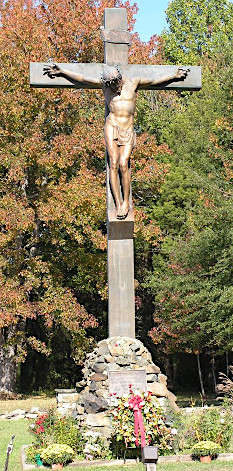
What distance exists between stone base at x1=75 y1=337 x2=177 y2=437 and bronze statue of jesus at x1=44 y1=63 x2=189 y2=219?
1.68 m

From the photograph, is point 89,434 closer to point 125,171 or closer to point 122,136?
point 125,171

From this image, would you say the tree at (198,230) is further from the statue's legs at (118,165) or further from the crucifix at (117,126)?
the statue's legs at (118,165)

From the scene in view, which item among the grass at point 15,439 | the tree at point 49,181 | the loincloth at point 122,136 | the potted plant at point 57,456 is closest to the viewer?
the potted plant at point 57,456

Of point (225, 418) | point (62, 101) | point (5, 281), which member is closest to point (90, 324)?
point (5, 281)

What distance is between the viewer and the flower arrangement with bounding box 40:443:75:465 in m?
7.82

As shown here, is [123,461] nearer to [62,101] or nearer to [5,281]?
[5,281]

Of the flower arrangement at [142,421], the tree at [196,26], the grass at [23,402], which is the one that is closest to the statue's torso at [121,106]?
the flower arrangement at [142,421]

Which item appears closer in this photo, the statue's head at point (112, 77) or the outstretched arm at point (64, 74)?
the statue's head at point (112, 77)

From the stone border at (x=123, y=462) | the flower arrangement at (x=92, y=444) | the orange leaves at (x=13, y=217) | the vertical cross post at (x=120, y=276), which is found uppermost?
the orange leaves at (x=13, y=217)

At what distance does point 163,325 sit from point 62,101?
24.8ft

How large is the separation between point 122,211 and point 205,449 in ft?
10.0

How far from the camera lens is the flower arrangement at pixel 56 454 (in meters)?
7.82

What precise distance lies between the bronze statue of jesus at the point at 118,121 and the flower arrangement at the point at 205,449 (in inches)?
115

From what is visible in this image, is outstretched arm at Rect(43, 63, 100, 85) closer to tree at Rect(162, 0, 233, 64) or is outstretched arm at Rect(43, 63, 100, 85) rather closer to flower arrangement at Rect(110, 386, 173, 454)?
flower arrangement at Rect(110, 386, 173, 454)
